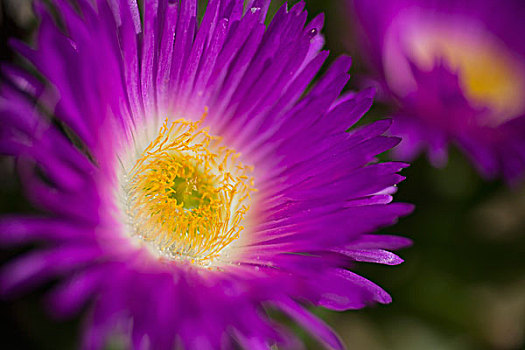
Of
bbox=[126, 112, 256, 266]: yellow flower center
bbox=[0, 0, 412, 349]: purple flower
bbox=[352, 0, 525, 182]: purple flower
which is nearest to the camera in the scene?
bbox=[0, 0, 412, 349]: purple flower

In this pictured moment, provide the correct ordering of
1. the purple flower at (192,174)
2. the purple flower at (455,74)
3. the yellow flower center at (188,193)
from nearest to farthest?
the purple flower at (192,174) < the yellow flower center at (188,193) < the purple flower at (455,74)

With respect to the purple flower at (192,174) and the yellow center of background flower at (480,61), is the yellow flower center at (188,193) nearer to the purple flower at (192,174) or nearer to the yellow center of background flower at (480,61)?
the purple flower at (192,174)

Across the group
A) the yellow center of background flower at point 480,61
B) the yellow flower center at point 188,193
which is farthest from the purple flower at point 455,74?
the yellow flower center at point 188,193

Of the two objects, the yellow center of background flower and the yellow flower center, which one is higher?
the yellow center of background flower

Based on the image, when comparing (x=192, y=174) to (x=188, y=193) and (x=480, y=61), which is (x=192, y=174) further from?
(x=480, y=61)

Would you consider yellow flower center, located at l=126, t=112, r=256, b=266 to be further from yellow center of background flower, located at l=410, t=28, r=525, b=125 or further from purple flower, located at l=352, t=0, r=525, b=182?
yellow center of background flower, located at l=410, t=28, r=525, b=125

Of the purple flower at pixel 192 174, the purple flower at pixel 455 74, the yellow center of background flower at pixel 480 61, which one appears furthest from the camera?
the yellow center of background flower at pixel 480 61

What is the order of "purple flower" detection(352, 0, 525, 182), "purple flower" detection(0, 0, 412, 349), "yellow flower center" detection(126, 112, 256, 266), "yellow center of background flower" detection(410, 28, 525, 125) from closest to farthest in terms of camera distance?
"purple flower" detection(0, 0, 412, 349), "yellow flower center" detection(126, 112, 256, 266), "purple flower" detection(352, 0, 525, 182), "yellow center of background flower" detection(410, 28, 525, 125)

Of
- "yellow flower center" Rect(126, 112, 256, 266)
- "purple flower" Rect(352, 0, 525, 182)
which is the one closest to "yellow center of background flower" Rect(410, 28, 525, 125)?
"purple flower" Rect(352, 0, 525, 182)
